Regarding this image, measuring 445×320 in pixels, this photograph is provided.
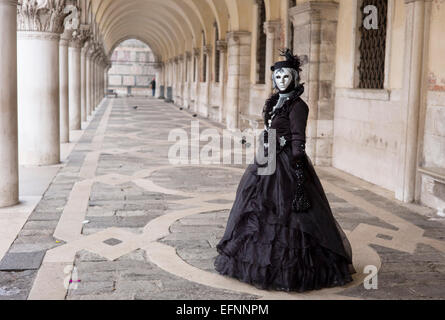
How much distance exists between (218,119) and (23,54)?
12458 millimetres

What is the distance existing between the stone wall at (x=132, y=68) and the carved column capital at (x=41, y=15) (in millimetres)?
54143

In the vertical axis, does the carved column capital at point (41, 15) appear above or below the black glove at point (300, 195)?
above

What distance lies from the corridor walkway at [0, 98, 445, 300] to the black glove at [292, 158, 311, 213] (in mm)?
634

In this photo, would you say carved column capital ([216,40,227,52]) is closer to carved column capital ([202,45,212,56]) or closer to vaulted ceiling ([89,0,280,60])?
vaulted ceiling ([89,0,280,60])

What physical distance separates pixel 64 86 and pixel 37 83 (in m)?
2.60

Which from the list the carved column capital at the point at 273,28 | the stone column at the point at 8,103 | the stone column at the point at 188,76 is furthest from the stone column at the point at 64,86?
the stone column at the point at 188,76

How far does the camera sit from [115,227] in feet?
19.6

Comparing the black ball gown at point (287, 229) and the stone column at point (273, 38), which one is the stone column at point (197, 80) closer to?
the stone column at point (273, 38)

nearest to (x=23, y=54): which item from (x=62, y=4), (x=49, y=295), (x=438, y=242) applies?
(x=62, y=4)

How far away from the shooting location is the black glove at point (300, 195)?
4195 millimetres

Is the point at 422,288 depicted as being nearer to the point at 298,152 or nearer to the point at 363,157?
the point at 298,152

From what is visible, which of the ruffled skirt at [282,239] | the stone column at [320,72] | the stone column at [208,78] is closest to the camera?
the ruffled skirt at [282,239]
